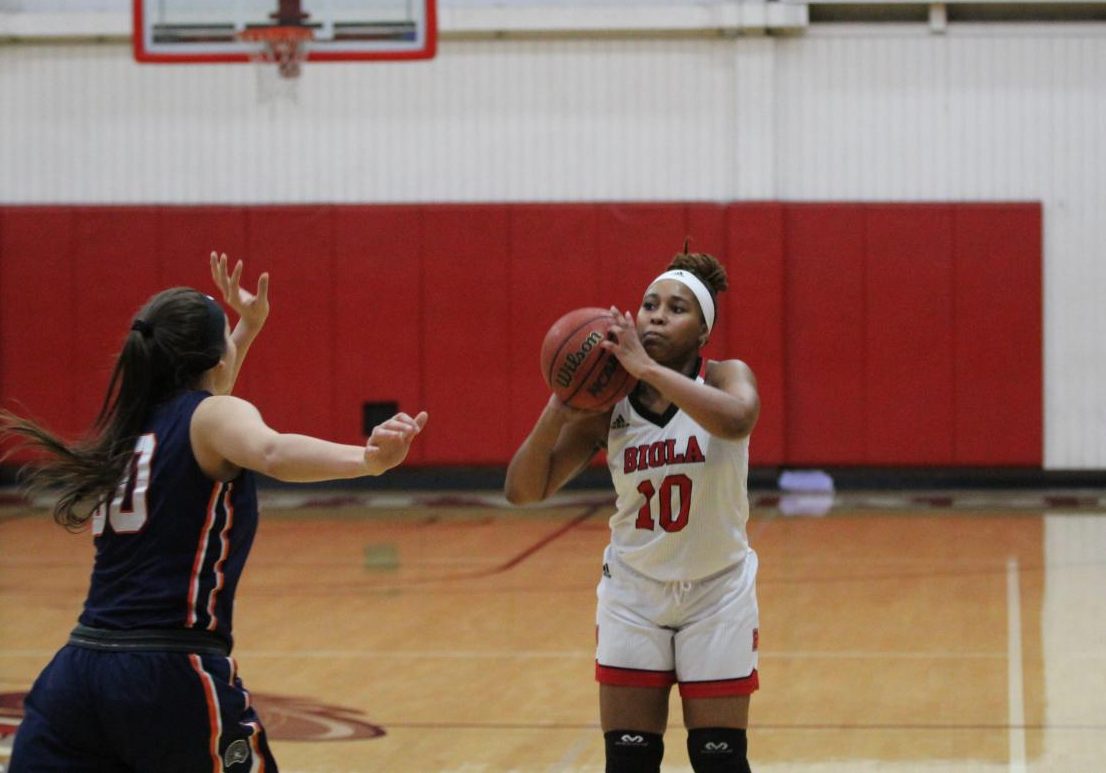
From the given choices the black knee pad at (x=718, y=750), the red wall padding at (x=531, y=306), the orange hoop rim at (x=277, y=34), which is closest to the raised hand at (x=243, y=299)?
the black knee pad at (x=718, y=750)

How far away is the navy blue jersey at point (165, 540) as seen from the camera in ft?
9.71

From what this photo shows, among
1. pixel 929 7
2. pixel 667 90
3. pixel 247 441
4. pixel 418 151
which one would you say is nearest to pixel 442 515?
pixel 418 151

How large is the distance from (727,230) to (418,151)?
2997 mm

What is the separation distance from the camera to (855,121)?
1452cm

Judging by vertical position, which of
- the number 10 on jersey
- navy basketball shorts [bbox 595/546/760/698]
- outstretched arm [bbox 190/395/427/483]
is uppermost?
outstretched arm [bbox 190/395/427/483]

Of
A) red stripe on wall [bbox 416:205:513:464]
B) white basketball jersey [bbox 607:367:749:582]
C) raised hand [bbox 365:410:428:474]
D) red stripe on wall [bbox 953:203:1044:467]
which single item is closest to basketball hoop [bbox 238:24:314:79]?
red stripe on wall [bbox 416:205:513:464]

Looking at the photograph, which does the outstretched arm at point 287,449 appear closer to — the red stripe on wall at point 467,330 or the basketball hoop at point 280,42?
the basketball hoop at point 280,42

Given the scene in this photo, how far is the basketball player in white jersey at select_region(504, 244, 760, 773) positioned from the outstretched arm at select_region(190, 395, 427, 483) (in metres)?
0.91

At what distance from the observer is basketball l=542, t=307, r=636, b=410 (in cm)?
374

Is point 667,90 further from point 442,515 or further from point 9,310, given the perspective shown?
point 9,310

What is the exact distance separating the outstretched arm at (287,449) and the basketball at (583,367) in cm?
83

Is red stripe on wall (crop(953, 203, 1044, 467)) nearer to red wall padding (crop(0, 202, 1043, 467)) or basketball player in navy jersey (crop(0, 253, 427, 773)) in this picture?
red wall padding (crop(0, 202, 1043, 467))

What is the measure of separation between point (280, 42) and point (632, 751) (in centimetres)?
995

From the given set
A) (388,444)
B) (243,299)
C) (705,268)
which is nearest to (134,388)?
(388,444)
